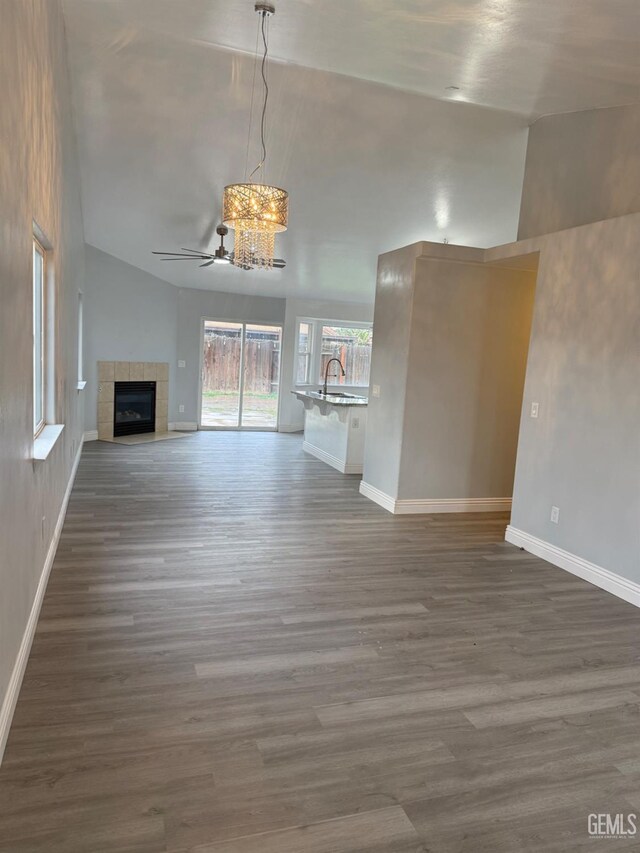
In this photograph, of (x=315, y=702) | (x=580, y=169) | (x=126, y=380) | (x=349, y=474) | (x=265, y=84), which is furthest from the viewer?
(x=126, y=380)

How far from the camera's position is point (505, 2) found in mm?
2809

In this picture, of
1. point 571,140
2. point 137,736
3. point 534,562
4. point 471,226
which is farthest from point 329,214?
point 137,736

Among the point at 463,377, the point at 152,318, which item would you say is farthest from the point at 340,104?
the point at 152,318

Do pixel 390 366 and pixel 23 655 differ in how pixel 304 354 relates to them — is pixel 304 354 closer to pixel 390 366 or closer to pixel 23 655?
pixel 390 366

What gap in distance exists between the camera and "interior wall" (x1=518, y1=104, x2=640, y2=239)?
408cm

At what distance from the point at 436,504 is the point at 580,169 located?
3161 millimetres

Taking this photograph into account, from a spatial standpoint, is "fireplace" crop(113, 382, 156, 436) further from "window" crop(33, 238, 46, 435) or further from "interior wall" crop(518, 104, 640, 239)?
"interior wall" crop(518, 104, 640, 239)

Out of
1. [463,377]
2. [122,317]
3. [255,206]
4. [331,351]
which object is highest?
[255,206]

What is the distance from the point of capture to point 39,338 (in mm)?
3646

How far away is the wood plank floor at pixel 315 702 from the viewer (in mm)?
1739

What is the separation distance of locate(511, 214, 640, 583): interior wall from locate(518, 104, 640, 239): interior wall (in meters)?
0.47

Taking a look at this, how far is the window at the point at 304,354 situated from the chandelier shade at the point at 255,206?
626 cm

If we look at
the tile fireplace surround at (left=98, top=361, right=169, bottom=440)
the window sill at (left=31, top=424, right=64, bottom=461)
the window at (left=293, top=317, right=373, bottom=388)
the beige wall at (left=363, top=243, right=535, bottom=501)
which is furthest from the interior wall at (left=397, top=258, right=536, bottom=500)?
the tile fireplace surround at (left=98, top=361, right=169, bottom=440)

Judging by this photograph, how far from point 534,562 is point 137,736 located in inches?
123
